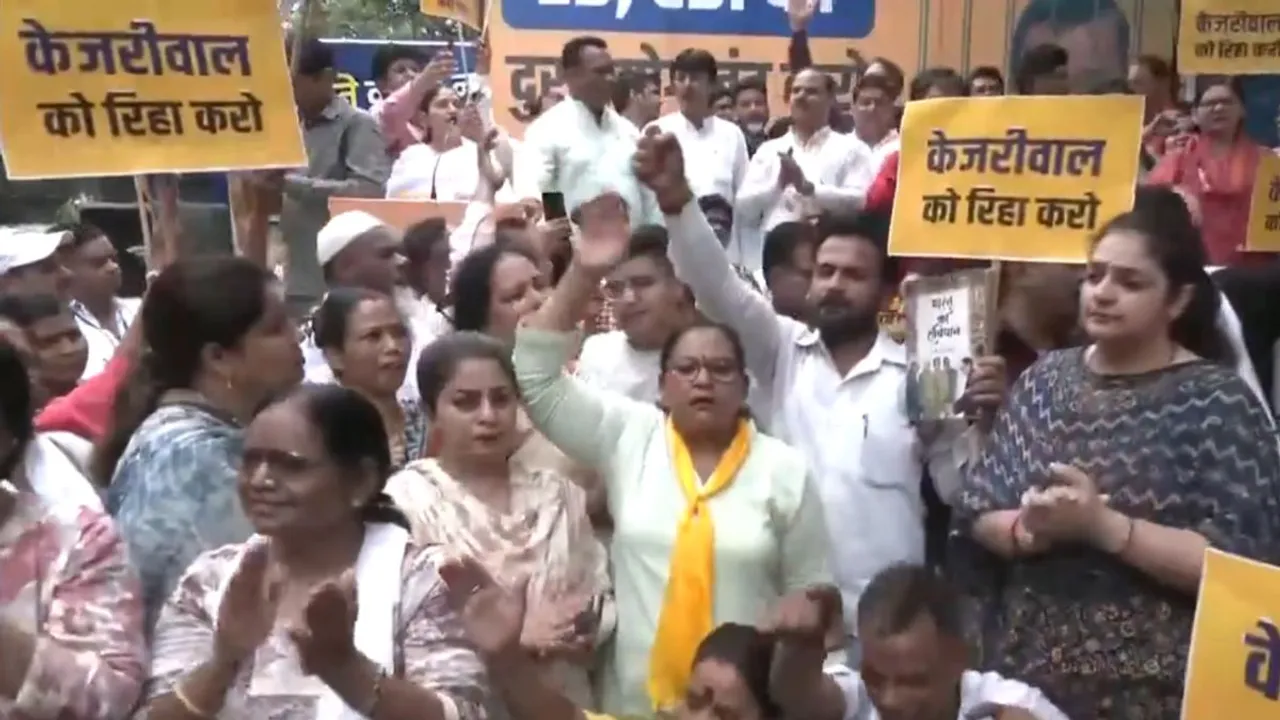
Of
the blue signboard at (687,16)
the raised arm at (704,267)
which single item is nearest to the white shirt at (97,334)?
the raised arm at (704,267)

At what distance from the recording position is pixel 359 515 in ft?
8.93

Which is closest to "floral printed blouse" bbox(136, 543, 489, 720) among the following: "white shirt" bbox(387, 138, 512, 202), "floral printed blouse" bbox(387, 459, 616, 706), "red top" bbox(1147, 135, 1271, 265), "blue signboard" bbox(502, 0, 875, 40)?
"floral printed blouse" bbox(387, 459, 616, 706)

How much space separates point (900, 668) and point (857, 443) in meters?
1.04

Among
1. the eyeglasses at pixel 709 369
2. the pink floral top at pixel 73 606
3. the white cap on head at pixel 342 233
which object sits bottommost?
the pink floral top at pixel 73 606

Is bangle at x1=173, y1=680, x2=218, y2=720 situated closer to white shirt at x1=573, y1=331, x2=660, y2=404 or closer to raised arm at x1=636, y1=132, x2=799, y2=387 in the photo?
raised arm at x1=636, y1=132, x2=799, y2=387

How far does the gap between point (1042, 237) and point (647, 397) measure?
3.24 ft

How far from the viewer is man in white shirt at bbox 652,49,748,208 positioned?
7891mm

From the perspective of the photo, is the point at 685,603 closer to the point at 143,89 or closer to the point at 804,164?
the point at 143,89

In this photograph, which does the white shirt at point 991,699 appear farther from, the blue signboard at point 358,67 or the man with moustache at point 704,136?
the blue signboard at point 358,67

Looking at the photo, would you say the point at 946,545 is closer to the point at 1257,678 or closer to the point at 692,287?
the point at 692,287

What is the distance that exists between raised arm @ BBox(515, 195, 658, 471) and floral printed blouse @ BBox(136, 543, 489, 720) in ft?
3.38

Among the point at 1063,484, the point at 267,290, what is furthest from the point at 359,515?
the point at 1063,484

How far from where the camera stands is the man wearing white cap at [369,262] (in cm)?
475

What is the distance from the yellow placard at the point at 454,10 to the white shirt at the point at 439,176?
3.17 ft
